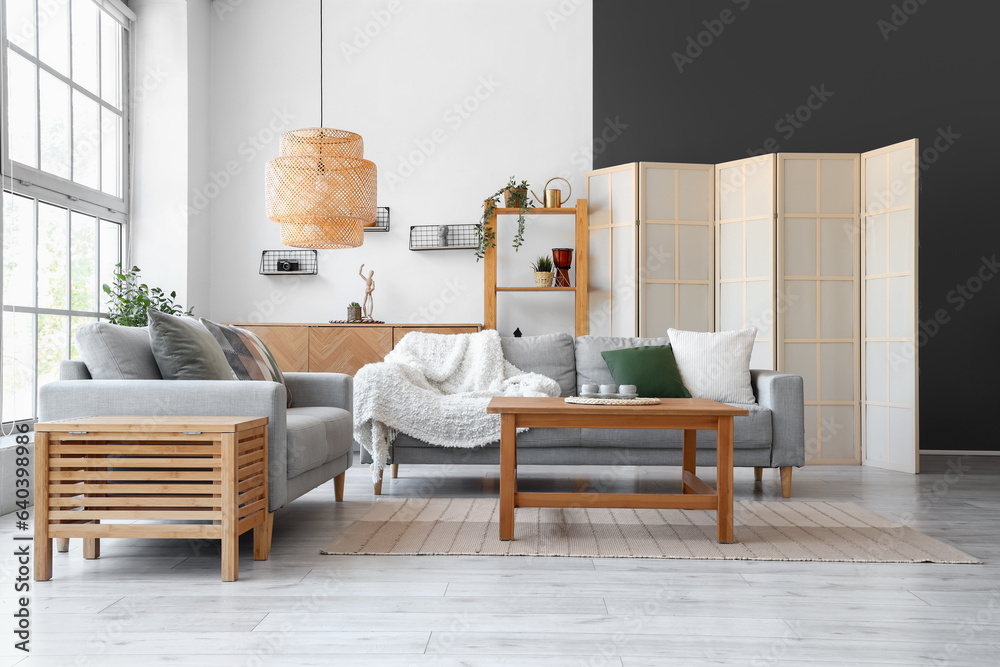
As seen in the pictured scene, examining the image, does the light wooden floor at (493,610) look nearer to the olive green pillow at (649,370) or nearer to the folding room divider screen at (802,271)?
the olive green pillow at (649,370)

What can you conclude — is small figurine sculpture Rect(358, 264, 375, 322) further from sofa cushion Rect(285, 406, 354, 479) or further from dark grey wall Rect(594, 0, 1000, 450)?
sofa cushion Rect(285, 406, 354, 479)

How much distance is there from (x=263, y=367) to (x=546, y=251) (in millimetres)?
2921

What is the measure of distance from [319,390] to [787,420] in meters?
2.31

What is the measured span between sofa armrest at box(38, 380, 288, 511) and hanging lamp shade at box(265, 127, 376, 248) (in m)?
1.48

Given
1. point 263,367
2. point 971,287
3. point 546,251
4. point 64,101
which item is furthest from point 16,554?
point 971,287

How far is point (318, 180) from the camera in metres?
3.82

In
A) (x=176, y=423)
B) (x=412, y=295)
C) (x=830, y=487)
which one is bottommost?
(x=830, y=487)

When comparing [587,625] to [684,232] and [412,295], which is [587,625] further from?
[412,295]

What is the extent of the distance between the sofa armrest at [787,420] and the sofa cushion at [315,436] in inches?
82.5

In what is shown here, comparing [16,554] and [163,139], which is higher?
[163,139]

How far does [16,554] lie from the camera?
8.44ft

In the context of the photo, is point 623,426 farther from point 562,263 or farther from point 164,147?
point 164,147

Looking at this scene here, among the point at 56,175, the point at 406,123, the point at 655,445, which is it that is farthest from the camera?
the point at 406,123

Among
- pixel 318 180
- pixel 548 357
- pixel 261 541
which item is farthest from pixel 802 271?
pixel 261 541
